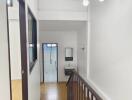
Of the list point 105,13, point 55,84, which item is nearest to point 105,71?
point 105,13

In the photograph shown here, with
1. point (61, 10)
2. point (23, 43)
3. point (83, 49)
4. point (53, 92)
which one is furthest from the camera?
point (53, 92)

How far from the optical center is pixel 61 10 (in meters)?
5.62

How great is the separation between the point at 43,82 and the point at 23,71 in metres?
6.09

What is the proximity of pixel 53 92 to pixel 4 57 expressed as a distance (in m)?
5.64

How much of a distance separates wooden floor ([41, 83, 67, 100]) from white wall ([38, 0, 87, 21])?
2.77m

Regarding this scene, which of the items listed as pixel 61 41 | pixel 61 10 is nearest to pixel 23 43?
pixel 61 10

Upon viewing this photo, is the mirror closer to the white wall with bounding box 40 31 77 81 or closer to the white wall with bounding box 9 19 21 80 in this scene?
the white wall with bounding box 40 31 77 81

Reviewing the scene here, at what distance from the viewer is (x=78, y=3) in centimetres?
568

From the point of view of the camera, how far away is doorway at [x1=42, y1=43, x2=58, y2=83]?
8203mm

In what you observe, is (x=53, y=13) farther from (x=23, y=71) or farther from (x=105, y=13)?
(x=23, y=71)

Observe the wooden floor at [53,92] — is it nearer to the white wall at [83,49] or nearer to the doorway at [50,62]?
the doorway at [50,62]

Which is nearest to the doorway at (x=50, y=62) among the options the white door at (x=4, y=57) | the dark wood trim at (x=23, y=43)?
the dark wood trim at (x=23, y=43)

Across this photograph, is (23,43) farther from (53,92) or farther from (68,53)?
(68,53)

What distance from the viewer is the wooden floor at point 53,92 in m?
6.11
